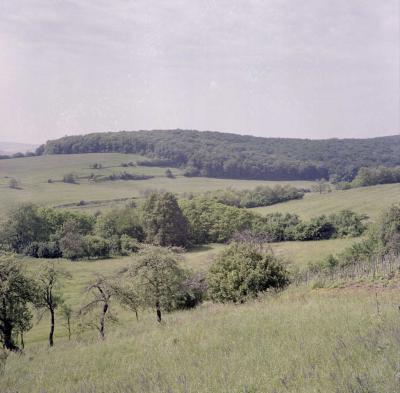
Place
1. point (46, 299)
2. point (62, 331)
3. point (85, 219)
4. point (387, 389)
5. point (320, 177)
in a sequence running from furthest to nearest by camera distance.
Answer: point (320, 177), point (85, 219), point (62, 331), point (46, 299), point (387, 389)

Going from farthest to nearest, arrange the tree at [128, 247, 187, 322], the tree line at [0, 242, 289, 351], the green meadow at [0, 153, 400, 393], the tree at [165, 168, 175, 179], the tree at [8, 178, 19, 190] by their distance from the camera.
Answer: the tree at [165, 168, 175, 179]
the tree at [8, 178, 19, 190]
the tree at [128, 247, 187, 322]
the tree line at [0, 242, 289, 351]
the green meadow at [0, 153, 400, 393]

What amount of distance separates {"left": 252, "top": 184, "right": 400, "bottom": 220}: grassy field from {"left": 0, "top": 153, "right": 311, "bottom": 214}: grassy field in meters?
38.4

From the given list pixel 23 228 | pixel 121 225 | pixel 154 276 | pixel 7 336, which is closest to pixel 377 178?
pixel 121 225

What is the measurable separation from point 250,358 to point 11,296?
75.3ft

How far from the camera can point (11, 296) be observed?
27.4 meters

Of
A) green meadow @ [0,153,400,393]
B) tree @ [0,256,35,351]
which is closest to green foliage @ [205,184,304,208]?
tree @ [0,256,35,351]

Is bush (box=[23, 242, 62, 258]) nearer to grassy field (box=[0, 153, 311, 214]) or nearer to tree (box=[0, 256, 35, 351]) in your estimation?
grassy field (box=[0, 153, 311, 214])

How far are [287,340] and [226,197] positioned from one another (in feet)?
350

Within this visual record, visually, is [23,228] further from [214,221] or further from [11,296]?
[11,296]

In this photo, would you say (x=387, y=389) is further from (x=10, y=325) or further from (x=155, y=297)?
(x=10, y=325)

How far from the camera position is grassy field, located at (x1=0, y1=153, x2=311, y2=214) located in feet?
397

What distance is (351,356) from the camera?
683 centimetres

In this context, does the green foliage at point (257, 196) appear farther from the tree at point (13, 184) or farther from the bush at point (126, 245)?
the tree at point (13, 184)

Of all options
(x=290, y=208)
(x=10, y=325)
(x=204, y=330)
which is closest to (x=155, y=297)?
(x=10, y=325)
